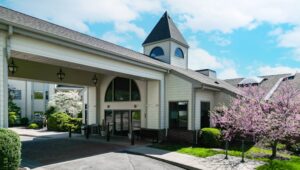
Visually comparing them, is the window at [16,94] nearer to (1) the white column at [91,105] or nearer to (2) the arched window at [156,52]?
(1) the white column at [91,105]

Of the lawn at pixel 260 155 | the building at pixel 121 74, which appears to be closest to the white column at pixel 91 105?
the building at pixel 121 74

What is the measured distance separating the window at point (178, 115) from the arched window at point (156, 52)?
5959mm

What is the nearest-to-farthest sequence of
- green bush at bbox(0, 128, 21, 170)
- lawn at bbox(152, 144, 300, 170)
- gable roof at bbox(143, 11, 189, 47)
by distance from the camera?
green bush at bbox(0, 128, 21, 170) < lawn at bbox(152, 144, 300, 170) < gable roof at bbox(143, 11, 189, 47)

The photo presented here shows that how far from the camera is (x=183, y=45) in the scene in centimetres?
2131

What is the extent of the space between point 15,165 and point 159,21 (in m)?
18.0

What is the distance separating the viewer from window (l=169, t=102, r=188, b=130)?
15.0 metres

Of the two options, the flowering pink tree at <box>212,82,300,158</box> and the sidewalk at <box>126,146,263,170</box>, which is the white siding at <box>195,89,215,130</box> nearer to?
the flowering pink tree at <box>212,82,300,158</box>

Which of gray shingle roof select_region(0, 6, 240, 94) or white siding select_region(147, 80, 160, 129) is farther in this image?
white siding select_region(147, 80, 160, 129)

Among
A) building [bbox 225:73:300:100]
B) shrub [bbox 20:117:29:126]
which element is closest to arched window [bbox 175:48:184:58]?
building [bbox 225:73:300:100]

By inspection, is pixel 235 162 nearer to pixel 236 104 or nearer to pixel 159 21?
pixel 236 104

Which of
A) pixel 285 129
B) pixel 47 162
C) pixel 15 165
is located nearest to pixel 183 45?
pixel 285 129

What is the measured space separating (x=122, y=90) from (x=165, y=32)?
6309 mm

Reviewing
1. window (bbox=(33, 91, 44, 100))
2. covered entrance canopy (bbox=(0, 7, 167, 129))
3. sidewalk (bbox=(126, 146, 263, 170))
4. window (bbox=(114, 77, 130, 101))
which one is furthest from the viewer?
window (bbox=(33, 91, 44, 100))

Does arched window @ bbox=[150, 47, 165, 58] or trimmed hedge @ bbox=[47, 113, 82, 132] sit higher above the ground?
arched window @ bbox=[150, 47, 165, 58]
